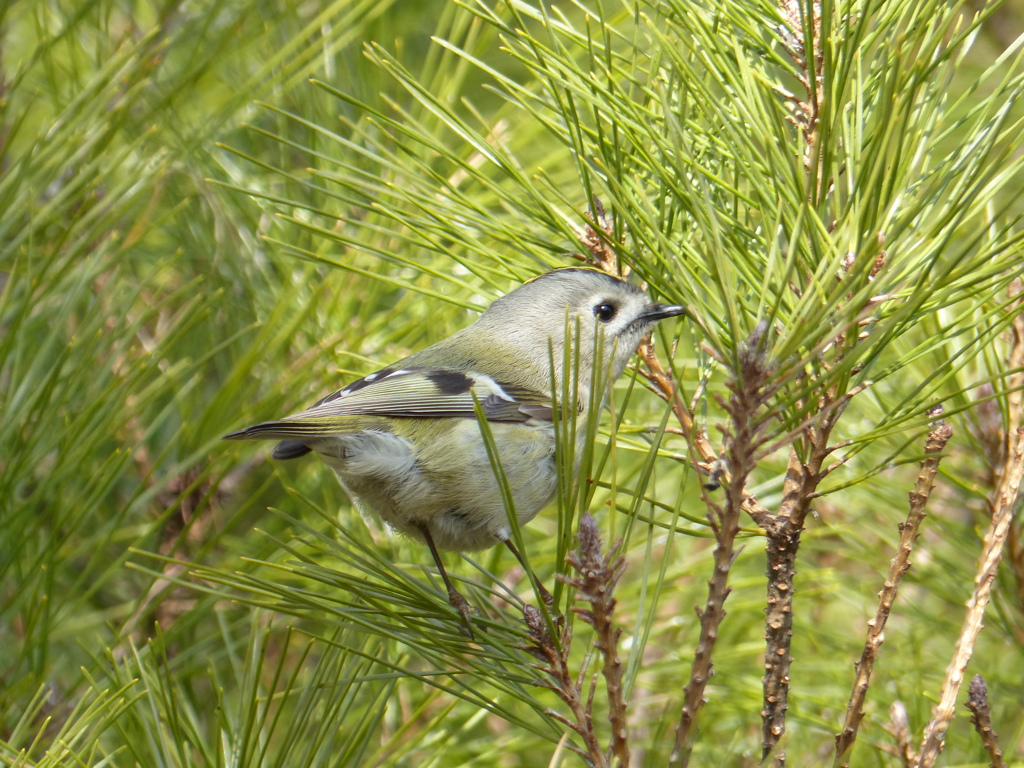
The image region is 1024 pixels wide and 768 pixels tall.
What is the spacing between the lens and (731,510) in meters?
0.71

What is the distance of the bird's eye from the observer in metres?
1.33

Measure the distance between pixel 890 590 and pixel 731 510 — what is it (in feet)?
0.64

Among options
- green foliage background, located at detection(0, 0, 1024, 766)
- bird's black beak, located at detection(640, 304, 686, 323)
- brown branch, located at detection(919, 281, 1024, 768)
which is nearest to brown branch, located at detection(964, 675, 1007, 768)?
brown branch, located at detection(919, 281, 1024, 768)

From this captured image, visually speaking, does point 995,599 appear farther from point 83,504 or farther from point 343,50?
point 343,50

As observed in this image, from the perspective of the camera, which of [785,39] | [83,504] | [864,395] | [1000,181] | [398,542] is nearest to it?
[1000,181]

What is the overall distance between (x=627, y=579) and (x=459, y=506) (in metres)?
0.92

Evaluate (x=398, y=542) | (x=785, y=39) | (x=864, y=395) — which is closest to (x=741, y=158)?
(x=785, y=39)

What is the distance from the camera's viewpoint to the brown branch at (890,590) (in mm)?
780

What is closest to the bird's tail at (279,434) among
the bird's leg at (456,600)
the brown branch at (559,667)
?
the bird's leg at (456,600)

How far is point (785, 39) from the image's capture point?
968 mm

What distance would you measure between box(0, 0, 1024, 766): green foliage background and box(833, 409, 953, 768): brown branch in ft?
0.11

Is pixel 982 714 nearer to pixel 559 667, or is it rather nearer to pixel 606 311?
pixel 559 667

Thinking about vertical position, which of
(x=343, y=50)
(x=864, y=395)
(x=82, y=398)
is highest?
(x=343, y=50)

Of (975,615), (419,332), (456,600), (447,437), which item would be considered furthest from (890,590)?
(419,332)
